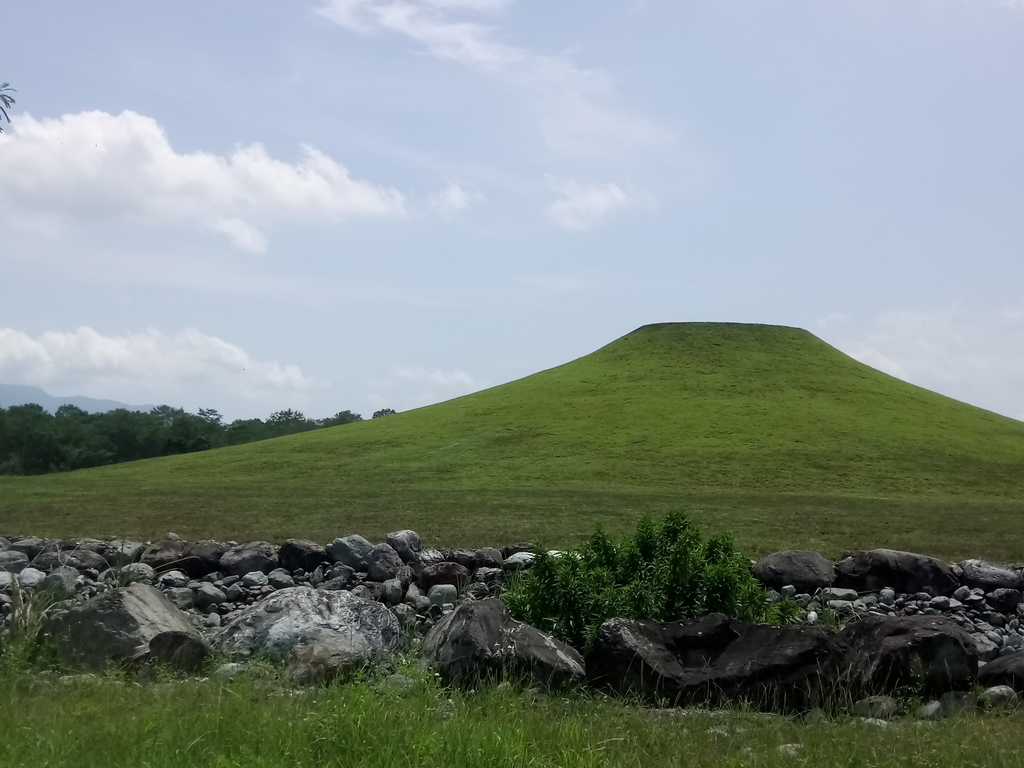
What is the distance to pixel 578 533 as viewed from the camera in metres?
23.0

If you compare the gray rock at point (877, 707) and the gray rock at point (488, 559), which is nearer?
the gray rock at point (877, 707)

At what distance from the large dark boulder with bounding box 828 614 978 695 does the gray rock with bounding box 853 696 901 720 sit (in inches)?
9.1

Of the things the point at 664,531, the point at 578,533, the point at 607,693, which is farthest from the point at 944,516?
the point at 607,693

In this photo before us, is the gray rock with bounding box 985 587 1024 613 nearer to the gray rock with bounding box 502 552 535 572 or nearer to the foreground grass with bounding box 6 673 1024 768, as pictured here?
the gray rock with bounding box 502 552 535 572

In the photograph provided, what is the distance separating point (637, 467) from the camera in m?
53.2

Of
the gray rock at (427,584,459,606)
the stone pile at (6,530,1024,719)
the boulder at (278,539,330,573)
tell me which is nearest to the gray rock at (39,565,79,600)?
the stone pile at (6,530,1024,719)

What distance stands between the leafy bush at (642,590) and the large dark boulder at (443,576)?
314 centimetres

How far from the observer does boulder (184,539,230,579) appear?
15156 mm

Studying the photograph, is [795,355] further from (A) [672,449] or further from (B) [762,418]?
(A) [672,449]

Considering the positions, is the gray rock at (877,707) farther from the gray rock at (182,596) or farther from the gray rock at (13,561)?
the gray rock at (13,561)

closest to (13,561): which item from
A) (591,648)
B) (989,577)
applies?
(591,648)

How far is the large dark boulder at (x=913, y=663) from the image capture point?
7.89 metres

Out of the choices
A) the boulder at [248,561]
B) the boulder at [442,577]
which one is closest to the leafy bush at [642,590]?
the boulder at [442,577]

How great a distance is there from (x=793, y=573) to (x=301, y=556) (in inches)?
314
